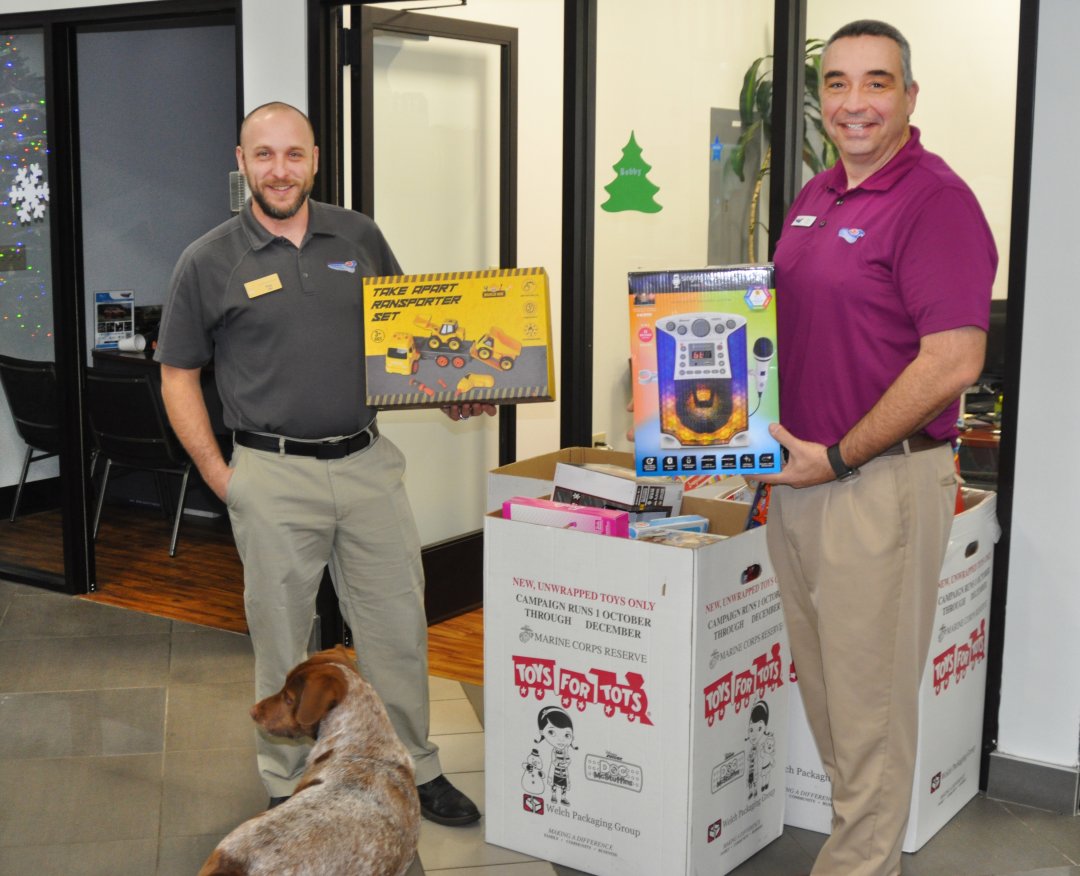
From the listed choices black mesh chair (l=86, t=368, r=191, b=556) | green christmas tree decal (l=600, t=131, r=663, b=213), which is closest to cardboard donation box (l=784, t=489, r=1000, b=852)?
green christmas tree decal (l=600, t=131, r=663, b=213)

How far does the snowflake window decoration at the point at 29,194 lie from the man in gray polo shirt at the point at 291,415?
246 centimetres

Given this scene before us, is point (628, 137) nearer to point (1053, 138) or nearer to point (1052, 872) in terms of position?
point (1053, 138)

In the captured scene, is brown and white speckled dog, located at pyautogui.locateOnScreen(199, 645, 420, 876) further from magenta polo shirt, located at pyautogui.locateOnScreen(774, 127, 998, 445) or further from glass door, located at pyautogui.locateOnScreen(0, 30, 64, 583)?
glass door, located at pyautogui.locateOnScreen(0, 30, 64, 583)

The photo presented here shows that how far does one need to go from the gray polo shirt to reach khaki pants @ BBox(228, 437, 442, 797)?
0.12 m

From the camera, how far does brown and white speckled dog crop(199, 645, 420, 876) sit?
7.42 ft

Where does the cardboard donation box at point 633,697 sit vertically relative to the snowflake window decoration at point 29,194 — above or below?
below

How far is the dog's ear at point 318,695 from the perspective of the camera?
263 centimetres

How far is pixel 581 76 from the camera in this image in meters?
3.99

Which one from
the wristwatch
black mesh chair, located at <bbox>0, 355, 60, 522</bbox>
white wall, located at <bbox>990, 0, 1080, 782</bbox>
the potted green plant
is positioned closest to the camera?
the wristwatch

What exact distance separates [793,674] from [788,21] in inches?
70.5

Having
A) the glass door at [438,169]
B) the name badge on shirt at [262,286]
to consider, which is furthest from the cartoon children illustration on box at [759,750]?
the glass door at [438,169]

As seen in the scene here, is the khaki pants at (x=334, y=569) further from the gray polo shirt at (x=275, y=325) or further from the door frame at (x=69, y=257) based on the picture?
the door frame at (x=69, y=257)

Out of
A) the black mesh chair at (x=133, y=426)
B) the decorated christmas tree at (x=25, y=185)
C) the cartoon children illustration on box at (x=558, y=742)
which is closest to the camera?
the cartoon children illustration on box at (x=558, y=742)

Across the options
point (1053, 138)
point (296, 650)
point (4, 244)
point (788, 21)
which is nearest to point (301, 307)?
point (296, 650)
